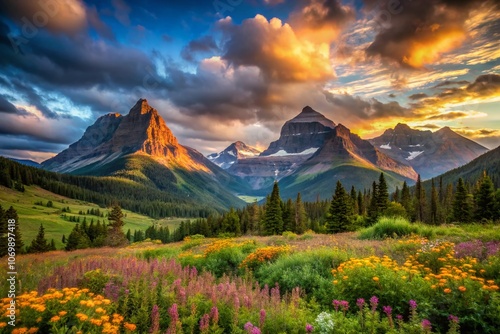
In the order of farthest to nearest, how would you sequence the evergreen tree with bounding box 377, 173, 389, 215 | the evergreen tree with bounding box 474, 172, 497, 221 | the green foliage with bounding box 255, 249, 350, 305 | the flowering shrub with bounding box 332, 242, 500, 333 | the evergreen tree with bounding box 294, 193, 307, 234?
the evergreen tree with bounding box 294, 193, 307, 234, the evergreen tree with bounding box 377, 173, 389, 215, the evergreen tree with bounding box 474, 172, 497, 221, the green foliage with bounding box 255, 249, 350, 305, the flowering shrub with bounding box 332, 242, 500, 333

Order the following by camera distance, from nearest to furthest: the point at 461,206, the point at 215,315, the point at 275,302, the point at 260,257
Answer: the point at 215,315 < the point at 275,302 < the point at 260,257 < the point at 461,206

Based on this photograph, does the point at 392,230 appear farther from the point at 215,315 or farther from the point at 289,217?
the point at 289,217

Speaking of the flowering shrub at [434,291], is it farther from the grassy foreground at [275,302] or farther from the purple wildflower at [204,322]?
the purple wildflower at [204,322]

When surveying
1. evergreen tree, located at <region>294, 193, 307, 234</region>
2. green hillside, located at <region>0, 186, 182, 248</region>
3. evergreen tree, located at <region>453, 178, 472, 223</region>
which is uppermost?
evergreen tree, located at <region>453, 178, 472, 223</region>

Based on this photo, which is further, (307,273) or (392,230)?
(392,230)

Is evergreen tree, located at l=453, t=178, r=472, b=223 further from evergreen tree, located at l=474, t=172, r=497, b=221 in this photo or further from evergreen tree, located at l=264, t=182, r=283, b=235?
evergreen tree, located at l=264, t=182, r=283, b=235

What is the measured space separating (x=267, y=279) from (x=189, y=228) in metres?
103

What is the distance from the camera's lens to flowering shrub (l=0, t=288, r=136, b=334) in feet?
14.0

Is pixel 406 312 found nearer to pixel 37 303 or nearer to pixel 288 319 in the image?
pixel 288 319

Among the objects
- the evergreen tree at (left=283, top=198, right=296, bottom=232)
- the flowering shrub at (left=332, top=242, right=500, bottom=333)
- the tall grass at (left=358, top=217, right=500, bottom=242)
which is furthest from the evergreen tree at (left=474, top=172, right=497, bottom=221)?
the flowering shrub at (left=332, top=242, right=500, bottom=333)

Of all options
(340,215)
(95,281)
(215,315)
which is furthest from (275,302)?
(340,215)

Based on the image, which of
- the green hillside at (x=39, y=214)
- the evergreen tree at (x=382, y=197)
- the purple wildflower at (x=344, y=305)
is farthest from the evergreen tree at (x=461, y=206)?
the green hillside at (x=39, y=214)

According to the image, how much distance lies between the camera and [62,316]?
4.63m

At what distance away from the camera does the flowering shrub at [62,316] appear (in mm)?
4262
